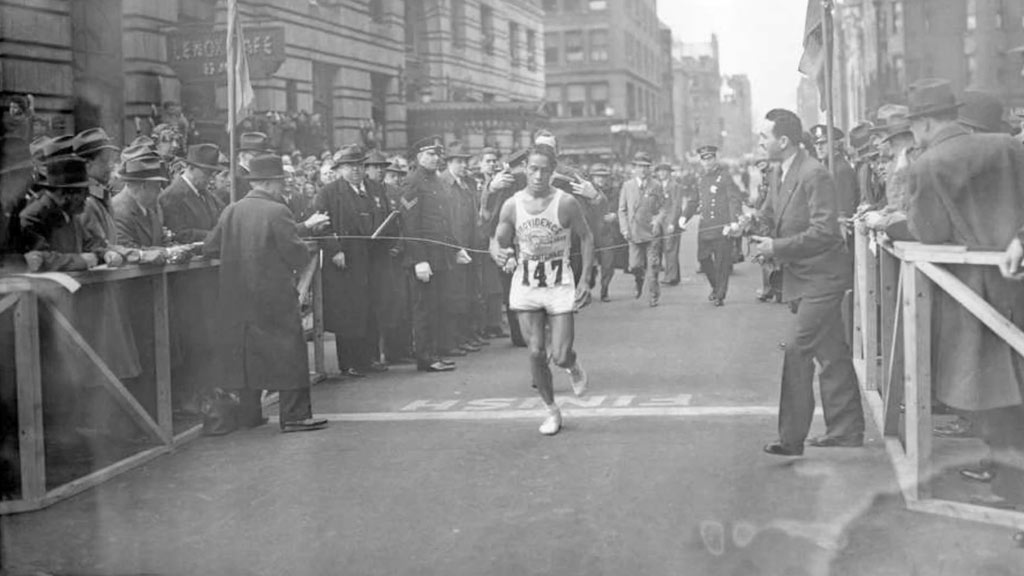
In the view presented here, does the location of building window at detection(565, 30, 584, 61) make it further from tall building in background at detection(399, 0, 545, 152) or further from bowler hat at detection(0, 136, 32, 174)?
bowler hat at detection(0, 136, 32, 174)

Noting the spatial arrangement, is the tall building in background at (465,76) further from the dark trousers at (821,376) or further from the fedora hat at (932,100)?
the fedora hat at (932,100)

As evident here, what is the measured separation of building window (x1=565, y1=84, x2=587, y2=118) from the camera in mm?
45031

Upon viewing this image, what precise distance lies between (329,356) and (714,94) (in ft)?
69.4

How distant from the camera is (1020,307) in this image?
5902 mm

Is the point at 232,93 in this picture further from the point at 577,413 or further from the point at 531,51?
the point at 531,51

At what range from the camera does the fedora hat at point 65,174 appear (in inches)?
293

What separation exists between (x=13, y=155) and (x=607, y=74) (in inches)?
1356

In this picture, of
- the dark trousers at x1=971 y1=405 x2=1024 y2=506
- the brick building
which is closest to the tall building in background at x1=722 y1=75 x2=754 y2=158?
the brick building

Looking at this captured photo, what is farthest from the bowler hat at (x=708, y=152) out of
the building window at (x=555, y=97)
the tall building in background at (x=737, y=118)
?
the building window at (x=555, y=97)

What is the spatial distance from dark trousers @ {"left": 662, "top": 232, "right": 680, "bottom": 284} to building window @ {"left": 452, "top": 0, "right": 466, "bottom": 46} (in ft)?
51.7

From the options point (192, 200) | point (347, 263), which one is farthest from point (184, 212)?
point (347, 263)

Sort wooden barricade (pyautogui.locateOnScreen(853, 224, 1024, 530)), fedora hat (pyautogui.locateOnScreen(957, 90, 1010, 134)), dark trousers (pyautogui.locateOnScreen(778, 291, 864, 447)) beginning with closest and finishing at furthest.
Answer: wooden barricade (pyautogui.locateOnScreen(853, 224, 1024, 530))
fedora hat (pyautogui.locateOnScreen(957, 90, 1010, 134))
dark trousers (pyautogui.locateOnScreen(778, 291, 864, 447))

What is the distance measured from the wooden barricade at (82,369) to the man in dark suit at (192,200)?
1181 millimetres

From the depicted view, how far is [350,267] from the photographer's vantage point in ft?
38.2
